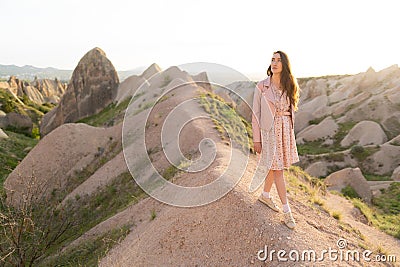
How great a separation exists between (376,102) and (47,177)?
1389 inches

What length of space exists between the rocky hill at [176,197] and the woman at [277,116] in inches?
37.4

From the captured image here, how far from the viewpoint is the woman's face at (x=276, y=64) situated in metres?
5.08

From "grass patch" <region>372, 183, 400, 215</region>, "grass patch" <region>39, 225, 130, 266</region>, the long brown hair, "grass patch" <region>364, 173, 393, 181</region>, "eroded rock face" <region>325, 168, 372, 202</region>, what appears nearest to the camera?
the long brown hair

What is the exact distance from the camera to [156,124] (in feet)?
49.0

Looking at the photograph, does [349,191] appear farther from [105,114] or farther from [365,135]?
[105,114]

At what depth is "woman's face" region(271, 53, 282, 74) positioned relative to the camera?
16.7ft

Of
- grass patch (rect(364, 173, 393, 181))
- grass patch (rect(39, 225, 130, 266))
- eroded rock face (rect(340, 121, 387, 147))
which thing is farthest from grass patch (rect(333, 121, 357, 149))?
grass patch (rect(39, 225, 130, 266))

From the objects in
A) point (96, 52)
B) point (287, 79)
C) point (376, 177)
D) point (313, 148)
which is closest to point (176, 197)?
point (287, 79)

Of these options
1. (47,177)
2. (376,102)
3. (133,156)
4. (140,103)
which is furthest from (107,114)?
(376,102)

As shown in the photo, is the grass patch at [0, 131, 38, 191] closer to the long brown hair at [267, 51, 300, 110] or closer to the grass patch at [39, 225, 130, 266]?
the grass patch at [39, 225, 130, 266]

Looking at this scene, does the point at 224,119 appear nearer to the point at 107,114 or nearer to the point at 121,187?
the point at 121,187

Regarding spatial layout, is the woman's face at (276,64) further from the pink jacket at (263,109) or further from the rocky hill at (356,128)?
the rocky hill at (356,128)

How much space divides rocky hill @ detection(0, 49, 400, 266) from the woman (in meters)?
0.95

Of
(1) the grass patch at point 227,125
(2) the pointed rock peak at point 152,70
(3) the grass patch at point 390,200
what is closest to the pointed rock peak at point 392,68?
(2) the pointed rock peak at point 152,70
